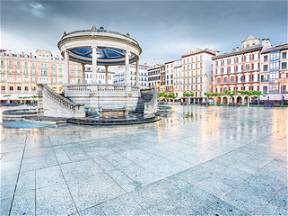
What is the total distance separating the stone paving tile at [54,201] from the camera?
2904 millimetres

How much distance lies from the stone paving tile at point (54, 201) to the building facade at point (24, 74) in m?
64.9

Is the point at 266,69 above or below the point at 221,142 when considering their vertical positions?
above

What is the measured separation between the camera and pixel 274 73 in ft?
169

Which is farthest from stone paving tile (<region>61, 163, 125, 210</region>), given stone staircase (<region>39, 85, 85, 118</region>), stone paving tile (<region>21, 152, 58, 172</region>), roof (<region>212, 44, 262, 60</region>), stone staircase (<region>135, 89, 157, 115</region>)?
roof (<region>212, 44, 262, 60</region>)

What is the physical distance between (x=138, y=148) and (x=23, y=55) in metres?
77.4

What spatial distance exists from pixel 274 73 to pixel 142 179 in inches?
2519

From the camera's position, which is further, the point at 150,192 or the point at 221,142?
the point at 221,142

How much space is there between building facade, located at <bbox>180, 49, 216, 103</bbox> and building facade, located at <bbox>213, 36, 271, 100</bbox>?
349 centimetres

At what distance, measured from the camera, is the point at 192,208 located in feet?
9.83

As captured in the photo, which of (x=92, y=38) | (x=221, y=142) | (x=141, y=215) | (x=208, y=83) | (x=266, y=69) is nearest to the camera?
(x=141, y=215)

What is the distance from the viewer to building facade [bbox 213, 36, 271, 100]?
183ft

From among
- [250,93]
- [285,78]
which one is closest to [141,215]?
[250,93]

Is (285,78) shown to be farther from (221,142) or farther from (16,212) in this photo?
(16,212)

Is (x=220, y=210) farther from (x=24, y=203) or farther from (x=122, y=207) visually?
(x=24, y=203)
